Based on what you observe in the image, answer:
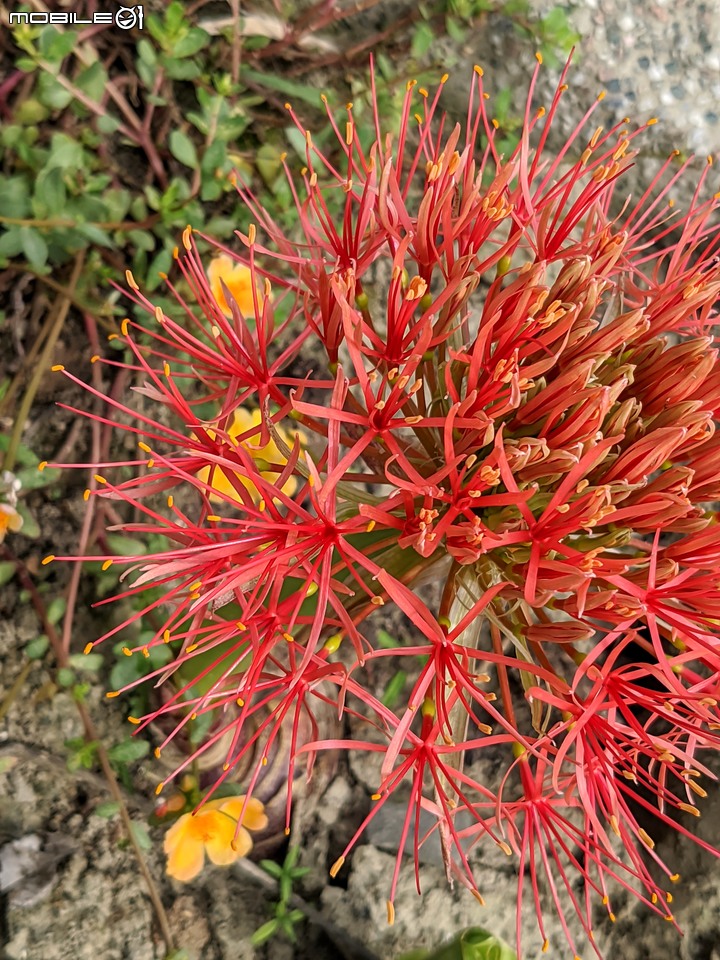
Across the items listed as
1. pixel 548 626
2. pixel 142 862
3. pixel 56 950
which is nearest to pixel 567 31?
pixel 548 626

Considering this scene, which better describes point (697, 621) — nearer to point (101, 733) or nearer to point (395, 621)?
point (395, 621)

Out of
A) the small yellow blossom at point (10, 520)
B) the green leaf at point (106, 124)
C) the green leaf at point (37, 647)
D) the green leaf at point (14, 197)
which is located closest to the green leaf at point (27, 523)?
the small yellow blossom at point (10, 520)

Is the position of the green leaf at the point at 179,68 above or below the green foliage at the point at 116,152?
above

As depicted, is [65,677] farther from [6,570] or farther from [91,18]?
[91,18]

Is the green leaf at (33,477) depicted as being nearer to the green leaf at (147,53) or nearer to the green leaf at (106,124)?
the green leaf at (106,124)

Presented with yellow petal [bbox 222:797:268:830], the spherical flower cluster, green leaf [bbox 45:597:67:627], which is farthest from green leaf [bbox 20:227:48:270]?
yellow petal [bbox 222:797:268:830]

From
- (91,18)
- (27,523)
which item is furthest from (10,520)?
(91,18)
